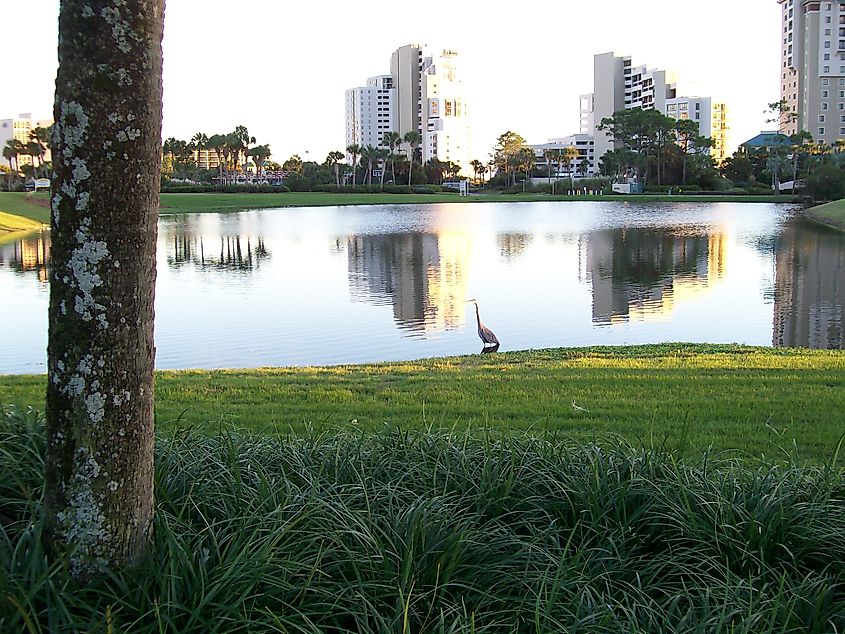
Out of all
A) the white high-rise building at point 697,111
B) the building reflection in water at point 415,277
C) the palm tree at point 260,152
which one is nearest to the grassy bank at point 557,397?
the building reflection in water at point 415,277

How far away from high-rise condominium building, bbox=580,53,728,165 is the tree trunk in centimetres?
15914

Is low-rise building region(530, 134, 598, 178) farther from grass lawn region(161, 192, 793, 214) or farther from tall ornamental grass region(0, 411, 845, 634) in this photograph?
tall ornamental grass region(0, 411, 845, 634)

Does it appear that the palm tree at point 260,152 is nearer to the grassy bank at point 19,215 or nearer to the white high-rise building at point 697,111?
the white high-rise building at point 697,111

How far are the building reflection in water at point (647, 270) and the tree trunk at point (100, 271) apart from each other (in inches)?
553

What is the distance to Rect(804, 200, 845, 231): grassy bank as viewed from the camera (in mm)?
43234

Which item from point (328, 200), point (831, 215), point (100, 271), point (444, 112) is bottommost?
point (100, 271)

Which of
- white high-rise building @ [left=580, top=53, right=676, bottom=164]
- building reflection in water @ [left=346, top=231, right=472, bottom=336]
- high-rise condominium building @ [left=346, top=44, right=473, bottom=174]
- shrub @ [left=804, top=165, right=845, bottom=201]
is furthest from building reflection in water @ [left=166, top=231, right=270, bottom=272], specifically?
high-rise condominium building @ [left=346, top=44, right=473, bottom=174]

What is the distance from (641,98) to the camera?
167 m

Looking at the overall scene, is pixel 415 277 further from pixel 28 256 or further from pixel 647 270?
pixel 28 256

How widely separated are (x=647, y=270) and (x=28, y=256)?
20.4 metres

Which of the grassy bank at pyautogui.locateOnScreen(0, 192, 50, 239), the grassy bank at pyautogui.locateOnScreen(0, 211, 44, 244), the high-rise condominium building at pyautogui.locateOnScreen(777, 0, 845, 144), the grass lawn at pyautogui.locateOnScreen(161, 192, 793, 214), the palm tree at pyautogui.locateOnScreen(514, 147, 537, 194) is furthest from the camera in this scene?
the high-rise condominium building at pyautogui.locateOnScreen(777, 0, 845, 144)

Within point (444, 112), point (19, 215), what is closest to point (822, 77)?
point (444, 112)

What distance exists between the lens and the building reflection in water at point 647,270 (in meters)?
18.7

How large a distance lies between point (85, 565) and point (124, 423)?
0.49m
